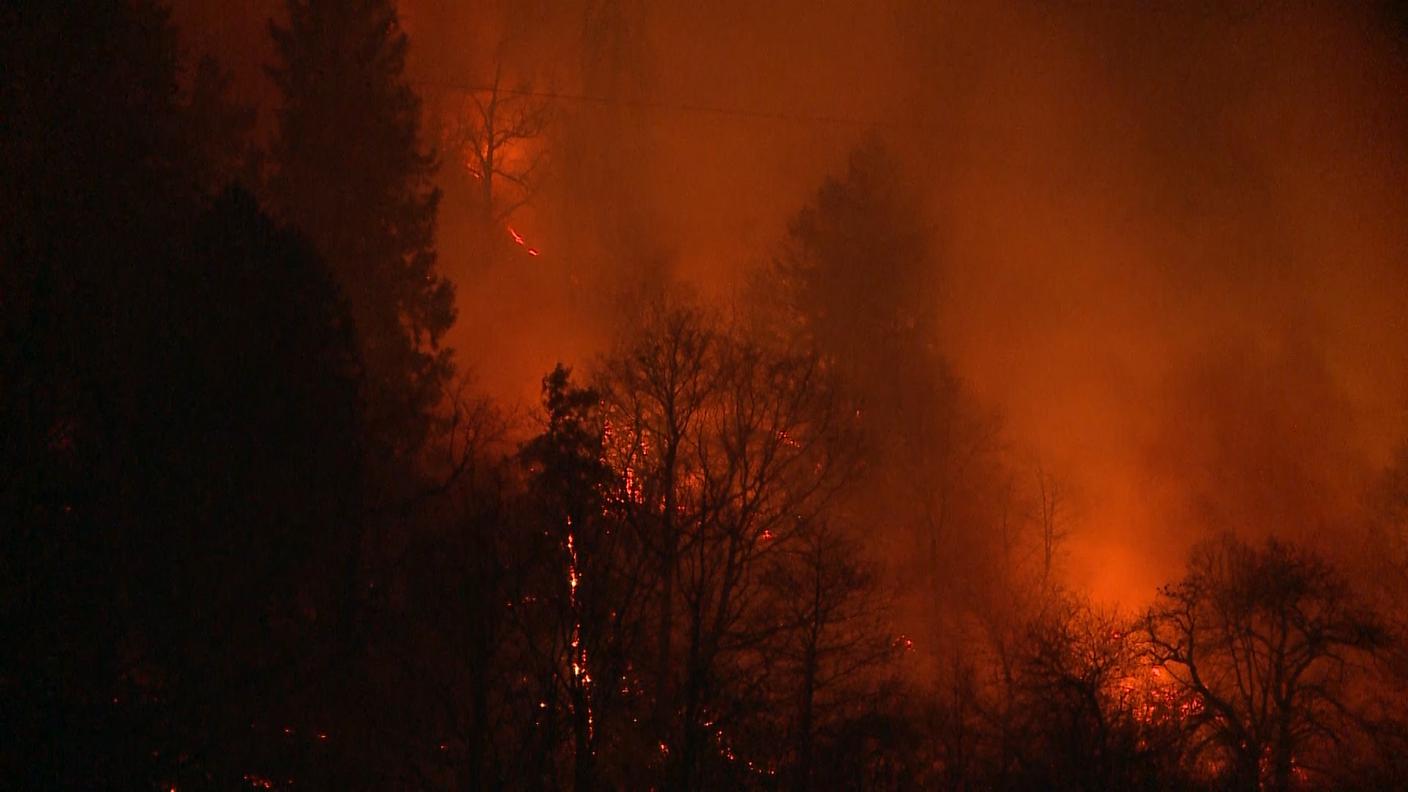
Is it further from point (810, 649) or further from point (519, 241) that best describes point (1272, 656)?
point (519, 241)

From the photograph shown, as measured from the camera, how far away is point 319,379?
11047 millimetres

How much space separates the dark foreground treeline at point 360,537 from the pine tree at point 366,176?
0.08m

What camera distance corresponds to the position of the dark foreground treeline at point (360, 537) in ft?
31.6

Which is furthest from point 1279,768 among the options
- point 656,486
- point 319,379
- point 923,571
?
→ point 319,379

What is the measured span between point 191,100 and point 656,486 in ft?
45.0

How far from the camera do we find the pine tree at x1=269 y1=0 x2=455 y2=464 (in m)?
20.2

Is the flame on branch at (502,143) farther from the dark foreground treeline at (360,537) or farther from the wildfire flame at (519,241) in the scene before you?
the dark foreground treeline at (360,537)

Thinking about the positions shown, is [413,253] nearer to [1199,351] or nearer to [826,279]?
[826,279]

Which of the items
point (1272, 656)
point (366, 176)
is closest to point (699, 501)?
point (366, 176)

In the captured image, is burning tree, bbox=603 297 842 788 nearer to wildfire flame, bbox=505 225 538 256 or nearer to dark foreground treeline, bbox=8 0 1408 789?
dark foreground treeline, bbox=8 0 1408 789

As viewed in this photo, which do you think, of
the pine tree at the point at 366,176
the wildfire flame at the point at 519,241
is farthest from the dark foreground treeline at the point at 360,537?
the wildfire flame at the point at 519,241

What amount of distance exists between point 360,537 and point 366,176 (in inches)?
478

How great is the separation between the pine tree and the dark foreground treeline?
0.08 metres

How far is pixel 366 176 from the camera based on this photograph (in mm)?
21469
